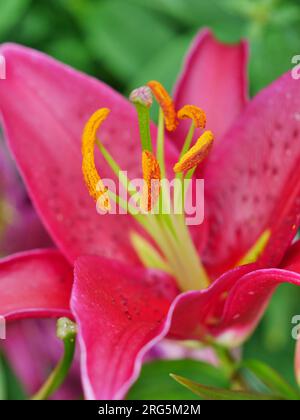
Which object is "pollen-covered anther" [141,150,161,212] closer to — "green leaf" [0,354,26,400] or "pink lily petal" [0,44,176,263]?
"pink lily petal" [0,44,176,263]

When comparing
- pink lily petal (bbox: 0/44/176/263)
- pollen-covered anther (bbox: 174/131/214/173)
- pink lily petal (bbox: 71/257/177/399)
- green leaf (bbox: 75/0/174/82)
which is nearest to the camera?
pink lily petal (bbox: 71/257/177/399)

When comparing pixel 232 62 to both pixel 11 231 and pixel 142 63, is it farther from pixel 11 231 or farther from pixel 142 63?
pixel 11 231

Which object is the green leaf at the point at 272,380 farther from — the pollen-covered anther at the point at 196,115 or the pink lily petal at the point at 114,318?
the pollen-covered anther at the point at 196,115

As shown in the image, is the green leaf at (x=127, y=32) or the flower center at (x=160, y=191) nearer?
the flower center at (x=160, y=191)

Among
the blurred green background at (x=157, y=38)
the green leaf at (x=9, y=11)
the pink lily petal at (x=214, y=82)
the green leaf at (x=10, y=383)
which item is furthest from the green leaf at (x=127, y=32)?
the green leaf at (x=10, y=383)

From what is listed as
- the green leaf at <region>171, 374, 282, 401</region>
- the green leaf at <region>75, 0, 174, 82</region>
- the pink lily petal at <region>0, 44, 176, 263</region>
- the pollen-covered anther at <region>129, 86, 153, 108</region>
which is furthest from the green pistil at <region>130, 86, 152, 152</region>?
the green leaf at <region>75, 0, 174, 82</region>

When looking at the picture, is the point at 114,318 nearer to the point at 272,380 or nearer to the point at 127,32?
the point at 272,380
